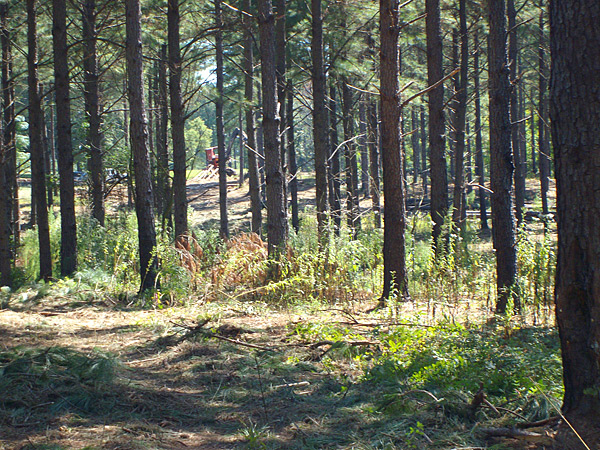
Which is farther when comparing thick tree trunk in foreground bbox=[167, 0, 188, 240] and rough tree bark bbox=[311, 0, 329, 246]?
rough tree bark bbox=[311, 0, 329, 246]

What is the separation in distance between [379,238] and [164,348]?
745cm

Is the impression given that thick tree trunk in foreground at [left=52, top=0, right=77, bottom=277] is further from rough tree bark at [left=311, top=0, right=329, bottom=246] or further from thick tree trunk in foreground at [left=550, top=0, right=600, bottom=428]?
thick tree trunk in foreground at [left=550, top=0, right=600, bottom=428]

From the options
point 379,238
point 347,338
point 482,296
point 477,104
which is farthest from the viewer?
point 477,104

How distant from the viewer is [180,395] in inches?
191

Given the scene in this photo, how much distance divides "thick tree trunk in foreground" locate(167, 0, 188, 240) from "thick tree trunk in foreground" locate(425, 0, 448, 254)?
5885mm

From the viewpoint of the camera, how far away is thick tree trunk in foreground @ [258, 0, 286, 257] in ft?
34.3

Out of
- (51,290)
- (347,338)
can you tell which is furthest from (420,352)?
(51,290)

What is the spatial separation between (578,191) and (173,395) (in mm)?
3577

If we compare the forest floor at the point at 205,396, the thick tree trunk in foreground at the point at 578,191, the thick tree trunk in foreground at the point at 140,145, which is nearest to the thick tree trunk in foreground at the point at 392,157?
the forest floor at the point at 205,396

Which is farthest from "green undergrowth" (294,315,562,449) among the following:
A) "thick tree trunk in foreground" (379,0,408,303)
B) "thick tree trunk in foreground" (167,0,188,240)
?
"thick tree trunk in foreground" (167,0,188,240)

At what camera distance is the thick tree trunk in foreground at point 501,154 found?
802 cm

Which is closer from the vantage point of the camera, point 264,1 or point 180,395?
point 180,395

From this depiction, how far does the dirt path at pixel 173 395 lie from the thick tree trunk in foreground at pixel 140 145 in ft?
10.8

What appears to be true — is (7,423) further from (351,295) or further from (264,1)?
(264,1)
